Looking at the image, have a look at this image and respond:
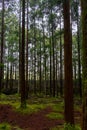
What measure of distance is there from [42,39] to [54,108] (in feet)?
73.1

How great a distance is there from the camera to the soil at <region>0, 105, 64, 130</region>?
474 inches

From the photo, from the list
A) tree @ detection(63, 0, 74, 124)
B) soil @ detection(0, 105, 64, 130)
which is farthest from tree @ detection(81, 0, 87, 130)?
soil @ detection(0, 105, 64, 130)

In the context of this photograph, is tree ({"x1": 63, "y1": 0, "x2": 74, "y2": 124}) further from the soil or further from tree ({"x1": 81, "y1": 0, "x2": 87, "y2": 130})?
tree ({"x1": 81, "y1": 0, "x2": 87, "y2": 130})

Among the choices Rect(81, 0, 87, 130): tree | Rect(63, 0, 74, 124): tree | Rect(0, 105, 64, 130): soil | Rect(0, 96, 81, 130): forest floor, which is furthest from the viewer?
Rect(0, 105, 64, 130): soil

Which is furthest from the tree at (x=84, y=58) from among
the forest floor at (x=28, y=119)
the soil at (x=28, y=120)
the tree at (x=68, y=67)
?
the soil at (x=28, y=120)

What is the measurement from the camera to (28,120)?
13.5m

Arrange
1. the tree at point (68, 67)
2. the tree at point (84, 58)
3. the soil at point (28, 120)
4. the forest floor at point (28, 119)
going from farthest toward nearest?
the soil at point (28, 120)
the forest floor at point (28, 119)
the tree at point (68, 67)
the tree at point (84, 58)

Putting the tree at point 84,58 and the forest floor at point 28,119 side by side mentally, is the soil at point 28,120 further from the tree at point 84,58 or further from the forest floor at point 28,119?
the tree at point 84,58

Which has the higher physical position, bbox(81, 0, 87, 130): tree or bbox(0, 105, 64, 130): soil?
bbox(81, 0, 87, 130): tree

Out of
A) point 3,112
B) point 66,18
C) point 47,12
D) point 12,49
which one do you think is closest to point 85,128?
point 66,18

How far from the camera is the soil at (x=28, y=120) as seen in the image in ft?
39.5

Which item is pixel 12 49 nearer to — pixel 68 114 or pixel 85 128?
pixel 68 114

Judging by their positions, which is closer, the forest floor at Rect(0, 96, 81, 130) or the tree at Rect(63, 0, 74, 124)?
the tree at Rect(63, 0, 74, 124)

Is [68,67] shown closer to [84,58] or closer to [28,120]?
[84,58]
